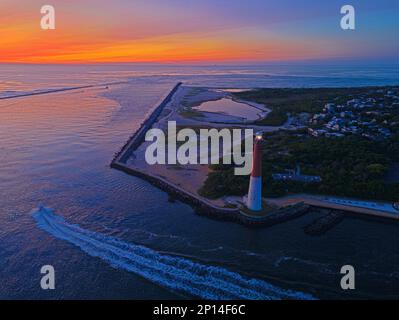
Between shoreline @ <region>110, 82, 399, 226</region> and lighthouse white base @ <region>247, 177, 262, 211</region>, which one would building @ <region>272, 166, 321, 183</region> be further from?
lighthouse white base @ <region>247, 177, 262, 211</region>

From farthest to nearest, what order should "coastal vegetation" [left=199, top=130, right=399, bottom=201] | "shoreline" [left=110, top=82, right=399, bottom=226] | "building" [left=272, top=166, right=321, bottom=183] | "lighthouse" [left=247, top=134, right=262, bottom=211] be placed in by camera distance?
"building" [left=272, top=166, right=321, bottom=183], "coastal vegetation" [left=199, top=130, right=399, bottom=201], "shoreline" [left=110, top=82, right=399, bottom=226], "lighthouse" [left=247, top=134, right=262, bottom=211]

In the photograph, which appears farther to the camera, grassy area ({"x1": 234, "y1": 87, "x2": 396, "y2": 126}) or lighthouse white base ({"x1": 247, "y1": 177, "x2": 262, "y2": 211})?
grassy area ({"x1": 234, "y1": 87, "x2": 396, "y2": 126})

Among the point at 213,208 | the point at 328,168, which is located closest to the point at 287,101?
the point at 328,168

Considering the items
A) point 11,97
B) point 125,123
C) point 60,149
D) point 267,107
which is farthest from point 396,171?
point 11,97

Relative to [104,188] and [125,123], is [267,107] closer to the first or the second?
[125,123]

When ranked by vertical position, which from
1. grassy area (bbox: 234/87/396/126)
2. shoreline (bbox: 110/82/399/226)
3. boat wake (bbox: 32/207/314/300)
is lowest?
boat wake (bbox: 32/207/314/300)

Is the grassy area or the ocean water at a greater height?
the grassy area

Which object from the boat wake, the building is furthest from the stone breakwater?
the boat wake

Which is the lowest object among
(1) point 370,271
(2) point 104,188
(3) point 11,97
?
(1) point 370,271

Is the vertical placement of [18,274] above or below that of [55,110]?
below
